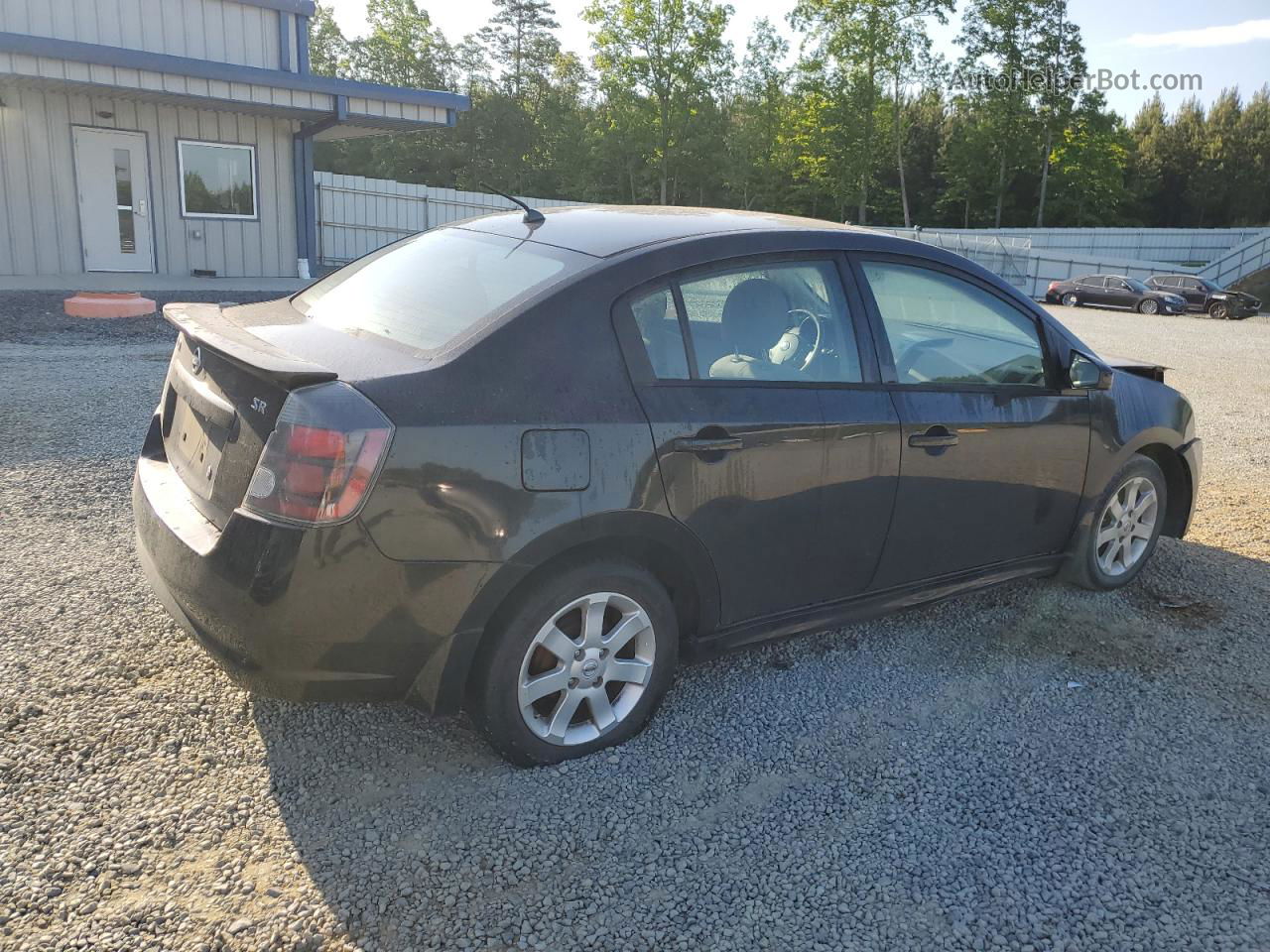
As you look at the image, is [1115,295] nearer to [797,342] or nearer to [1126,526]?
[1126,526]

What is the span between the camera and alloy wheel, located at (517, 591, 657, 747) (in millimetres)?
2990

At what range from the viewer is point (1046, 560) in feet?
14.3

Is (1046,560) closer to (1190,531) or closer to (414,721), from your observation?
(1190,531)

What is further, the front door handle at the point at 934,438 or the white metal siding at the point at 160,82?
the white metal siding at the point at 160,82

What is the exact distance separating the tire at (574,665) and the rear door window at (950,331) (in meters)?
1.34

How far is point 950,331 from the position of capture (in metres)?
3.94

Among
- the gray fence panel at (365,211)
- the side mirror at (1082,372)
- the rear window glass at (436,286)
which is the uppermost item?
the gray fence panel at (365,211)

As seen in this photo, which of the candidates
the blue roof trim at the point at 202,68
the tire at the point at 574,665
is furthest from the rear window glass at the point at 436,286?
the blue roof trim at the point at 202,68

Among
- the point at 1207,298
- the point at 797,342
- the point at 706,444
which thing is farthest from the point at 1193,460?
the point at 1207,298

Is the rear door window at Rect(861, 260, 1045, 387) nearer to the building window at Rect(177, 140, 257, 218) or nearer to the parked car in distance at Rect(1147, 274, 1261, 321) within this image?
the building window at Rect(177, 140, 257, 218)

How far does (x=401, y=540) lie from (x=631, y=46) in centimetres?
4945

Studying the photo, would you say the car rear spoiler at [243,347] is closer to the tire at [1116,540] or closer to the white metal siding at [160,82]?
the tire at [1116,540]

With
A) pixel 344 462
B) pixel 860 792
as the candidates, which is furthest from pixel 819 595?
pixel 344 462

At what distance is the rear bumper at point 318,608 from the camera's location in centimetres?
262
